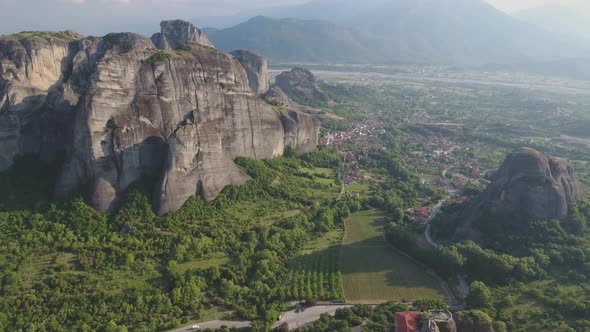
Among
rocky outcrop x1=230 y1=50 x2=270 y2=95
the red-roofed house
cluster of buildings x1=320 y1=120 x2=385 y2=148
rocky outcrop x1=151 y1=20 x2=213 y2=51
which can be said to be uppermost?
rocky outcrop x1=151 y1=20 x2=213 y2=51

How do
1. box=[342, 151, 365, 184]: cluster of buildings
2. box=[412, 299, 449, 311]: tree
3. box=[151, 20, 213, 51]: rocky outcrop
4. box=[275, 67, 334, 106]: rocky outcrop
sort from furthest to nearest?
box=[275, 67, 334, 106]: rocky outcrop → box=[151, 20, 213, 51]: rocky outcrop → box=[342, 151, 365, 184]: cluster of buildings → box=[412, 299, 449, 311]: tree

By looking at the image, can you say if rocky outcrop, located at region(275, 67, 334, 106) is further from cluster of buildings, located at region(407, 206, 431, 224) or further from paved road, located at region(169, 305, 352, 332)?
paved road, located at region(169, 305, 352, 332)

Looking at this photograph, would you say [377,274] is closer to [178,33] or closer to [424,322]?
[424,322]

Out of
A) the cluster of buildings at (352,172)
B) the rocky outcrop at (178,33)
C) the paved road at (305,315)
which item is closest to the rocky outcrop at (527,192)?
the paved road at (305,315)

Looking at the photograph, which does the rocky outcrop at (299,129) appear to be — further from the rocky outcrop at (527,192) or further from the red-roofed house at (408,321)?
the red-roofed house at (408,321)

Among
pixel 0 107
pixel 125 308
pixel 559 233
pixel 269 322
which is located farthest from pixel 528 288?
pixel 0 107

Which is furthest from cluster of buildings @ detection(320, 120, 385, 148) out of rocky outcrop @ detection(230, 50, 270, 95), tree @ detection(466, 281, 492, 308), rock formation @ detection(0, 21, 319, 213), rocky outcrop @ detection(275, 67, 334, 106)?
tree @ detection(466, 281, 492, 308)

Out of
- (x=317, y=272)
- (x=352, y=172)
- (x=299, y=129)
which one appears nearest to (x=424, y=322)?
(x=317, y=272)
